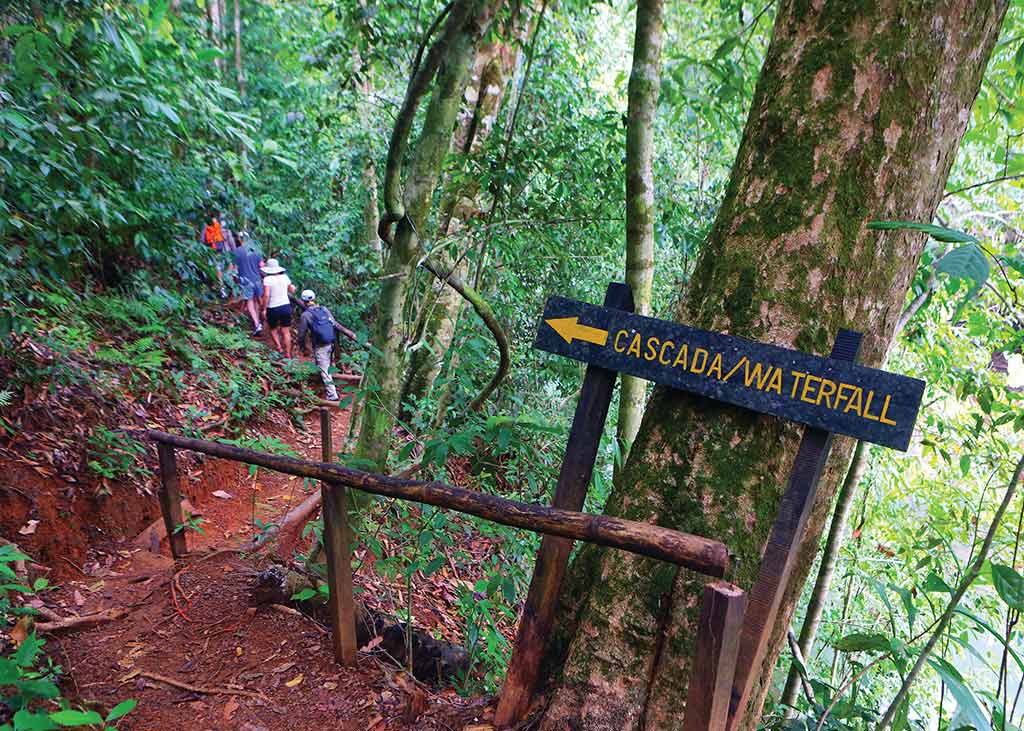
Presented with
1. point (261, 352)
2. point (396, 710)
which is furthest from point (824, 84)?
point (261, 352)

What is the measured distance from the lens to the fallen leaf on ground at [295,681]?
2750 mm

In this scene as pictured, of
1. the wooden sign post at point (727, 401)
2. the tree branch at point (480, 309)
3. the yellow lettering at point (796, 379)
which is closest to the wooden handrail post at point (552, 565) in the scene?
the wooden sign post at point (727, 401)

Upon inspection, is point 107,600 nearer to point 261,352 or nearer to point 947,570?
point 261,352

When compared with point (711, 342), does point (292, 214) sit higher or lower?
higher

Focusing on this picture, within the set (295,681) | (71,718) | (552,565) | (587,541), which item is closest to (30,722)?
(71,718)

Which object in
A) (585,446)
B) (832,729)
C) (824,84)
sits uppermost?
(824,84)

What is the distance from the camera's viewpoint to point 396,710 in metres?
2.56

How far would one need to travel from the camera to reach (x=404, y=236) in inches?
159

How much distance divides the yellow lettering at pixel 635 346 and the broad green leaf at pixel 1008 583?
1270 mm

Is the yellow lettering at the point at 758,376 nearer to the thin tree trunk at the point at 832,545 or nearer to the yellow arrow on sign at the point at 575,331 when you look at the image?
the yellow arrow on sign at the point at 575,331

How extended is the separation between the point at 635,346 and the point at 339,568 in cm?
172

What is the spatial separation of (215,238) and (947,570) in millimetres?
11069

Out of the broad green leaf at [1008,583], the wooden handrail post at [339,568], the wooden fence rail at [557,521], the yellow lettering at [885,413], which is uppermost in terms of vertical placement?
the yellow lettering at [885,413]

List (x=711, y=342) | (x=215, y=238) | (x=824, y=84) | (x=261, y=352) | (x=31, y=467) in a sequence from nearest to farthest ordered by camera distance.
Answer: (x=711, y=342)
(x=824, y=84)
(x=31, y=467)
(x=261, y=352)
(x=215, y=238)
